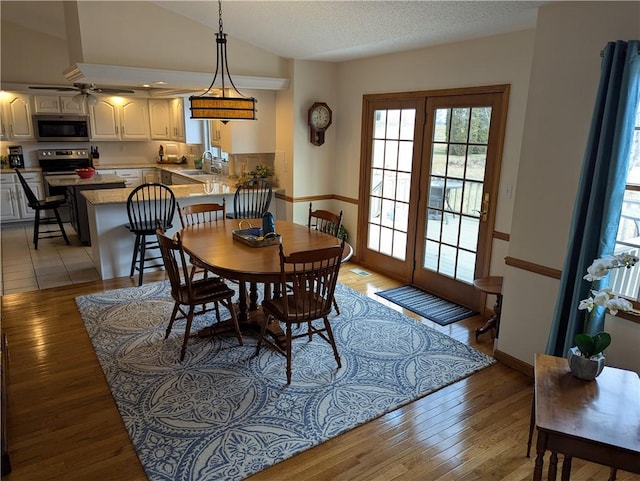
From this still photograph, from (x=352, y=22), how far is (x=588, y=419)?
11.2ft

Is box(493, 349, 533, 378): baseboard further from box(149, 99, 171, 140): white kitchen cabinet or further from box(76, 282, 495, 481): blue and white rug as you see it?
box(149, 99, 171, 140): white kitchen cabinet

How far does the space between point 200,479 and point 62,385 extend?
4.52 ft

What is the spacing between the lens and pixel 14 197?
7.09 metres

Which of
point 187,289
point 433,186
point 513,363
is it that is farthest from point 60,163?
point 513,363

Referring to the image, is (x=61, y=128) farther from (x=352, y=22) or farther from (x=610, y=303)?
(x=610, y=303)

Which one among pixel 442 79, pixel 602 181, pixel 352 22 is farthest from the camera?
pixel 442 79

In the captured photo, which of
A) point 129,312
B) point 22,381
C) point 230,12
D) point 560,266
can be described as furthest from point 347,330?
point 230,12

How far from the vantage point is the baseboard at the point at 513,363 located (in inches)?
126

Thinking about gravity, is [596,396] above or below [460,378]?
above

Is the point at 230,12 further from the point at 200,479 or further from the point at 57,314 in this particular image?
the point at 200,479

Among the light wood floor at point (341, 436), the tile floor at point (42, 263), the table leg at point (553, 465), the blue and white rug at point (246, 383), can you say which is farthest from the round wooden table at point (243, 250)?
the tile floor at point (42, 263)

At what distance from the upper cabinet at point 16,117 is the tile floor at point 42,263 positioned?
5.26 ft

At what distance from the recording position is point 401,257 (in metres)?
5.14

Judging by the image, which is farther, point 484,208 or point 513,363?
point 484,208
